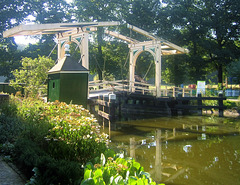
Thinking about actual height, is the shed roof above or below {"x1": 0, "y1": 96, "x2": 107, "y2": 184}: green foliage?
above

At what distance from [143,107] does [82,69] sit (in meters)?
8.74

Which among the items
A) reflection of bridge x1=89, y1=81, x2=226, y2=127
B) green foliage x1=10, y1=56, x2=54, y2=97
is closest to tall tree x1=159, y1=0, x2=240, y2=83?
reflection of bridge x1=89, y1=81, x2=226, y2=127

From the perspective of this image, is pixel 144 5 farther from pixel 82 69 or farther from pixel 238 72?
pixel 82 69

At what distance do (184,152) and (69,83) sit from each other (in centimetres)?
440

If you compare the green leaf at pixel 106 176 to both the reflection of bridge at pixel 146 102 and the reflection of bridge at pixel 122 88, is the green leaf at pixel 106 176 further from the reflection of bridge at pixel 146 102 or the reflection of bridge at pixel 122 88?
the reflection of bridge at pixel 146 102

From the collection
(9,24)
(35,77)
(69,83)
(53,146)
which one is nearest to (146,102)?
(35,77)

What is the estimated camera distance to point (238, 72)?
20.4 m

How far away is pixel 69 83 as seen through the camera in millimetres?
9031

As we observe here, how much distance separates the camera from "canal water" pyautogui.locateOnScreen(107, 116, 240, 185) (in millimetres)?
5422

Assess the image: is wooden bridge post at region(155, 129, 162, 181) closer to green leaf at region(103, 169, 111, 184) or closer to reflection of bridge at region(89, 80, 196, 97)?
green leaf at region(103, 169, 111, 184)

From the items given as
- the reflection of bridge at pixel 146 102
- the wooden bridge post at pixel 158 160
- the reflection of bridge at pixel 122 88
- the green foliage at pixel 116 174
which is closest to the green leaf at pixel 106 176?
the green foliage at pixel 116 174

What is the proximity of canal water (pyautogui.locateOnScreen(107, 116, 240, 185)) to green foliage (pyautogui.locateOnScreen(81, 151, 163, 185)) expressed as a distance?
7.01 feet

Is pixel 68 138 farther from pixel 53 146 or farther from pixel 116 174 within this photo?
pixel 116 174

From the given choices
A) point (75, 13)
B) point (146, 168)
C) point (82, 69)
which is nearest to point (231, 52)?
point (75, 13)
